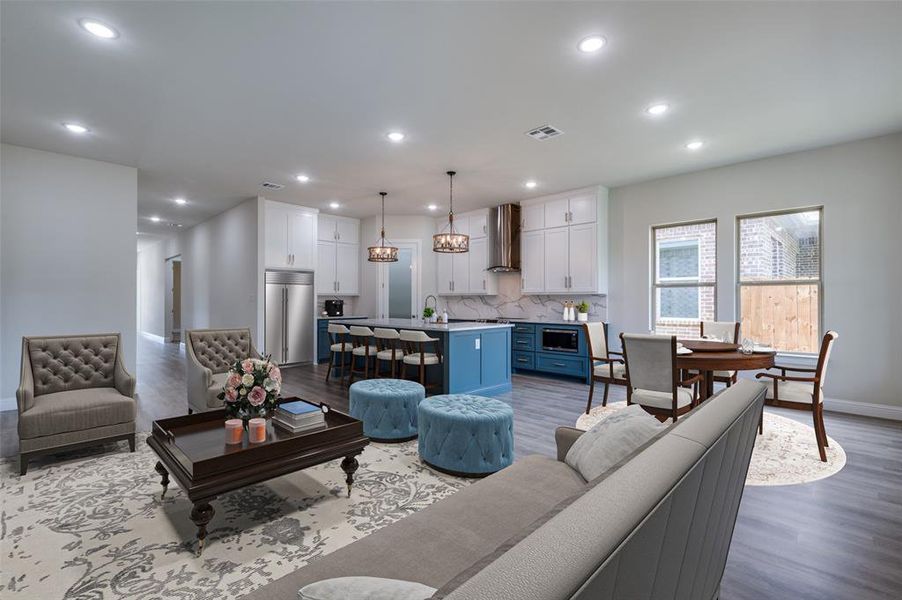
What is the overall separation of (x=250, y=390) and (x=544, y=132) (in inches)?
141

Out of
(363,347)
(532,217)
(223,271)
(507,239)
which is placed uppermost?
(532,217)

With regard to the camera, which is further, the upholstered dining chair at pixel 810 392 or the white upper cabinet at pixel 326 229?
the white upper cabinet at pixel 326 229

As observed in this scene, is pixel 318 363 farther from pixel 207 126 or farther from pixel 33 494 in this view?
pixel 33 494

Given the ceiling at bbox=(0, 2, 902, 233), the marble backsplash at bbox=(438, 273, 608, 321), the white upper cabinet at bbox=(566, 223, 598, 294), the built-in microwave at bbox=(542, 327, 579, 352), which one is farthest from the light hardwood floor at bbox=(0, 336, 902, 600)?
the ceiling at bbox=(0, 2, 902, 233)

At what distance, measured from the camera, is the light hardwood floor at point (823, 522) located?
1.82 m

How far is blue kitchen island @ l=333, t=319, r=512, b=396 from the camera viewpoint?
4863 millimetres

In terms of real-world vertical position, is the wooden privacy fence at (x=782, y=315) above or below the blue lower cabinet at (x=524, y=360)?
above

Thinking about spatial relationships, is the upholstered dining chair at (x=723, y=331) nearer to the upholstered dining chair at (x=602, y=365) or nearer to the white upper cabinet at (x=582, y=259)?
the upholstered dining chair at (x=602, y=365)

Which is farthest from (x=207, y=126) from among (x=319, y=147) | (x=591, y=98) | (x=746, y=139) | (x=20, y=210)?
(x=746, y=139)

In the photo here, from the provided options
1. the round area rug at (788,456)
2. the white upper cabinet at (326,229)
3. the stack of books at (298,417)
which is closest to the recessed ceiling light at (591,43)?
the round area rug at (788,456)

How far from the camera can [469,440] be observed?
2.78m

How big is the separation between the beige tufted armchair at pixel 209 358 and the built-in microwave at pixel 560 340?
13.8ft

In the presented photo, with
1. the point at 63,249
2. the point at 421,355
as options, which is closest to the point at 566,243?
the point at 421,355

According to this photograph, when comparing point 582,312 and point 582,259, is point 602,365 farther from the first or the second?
point 582,259
